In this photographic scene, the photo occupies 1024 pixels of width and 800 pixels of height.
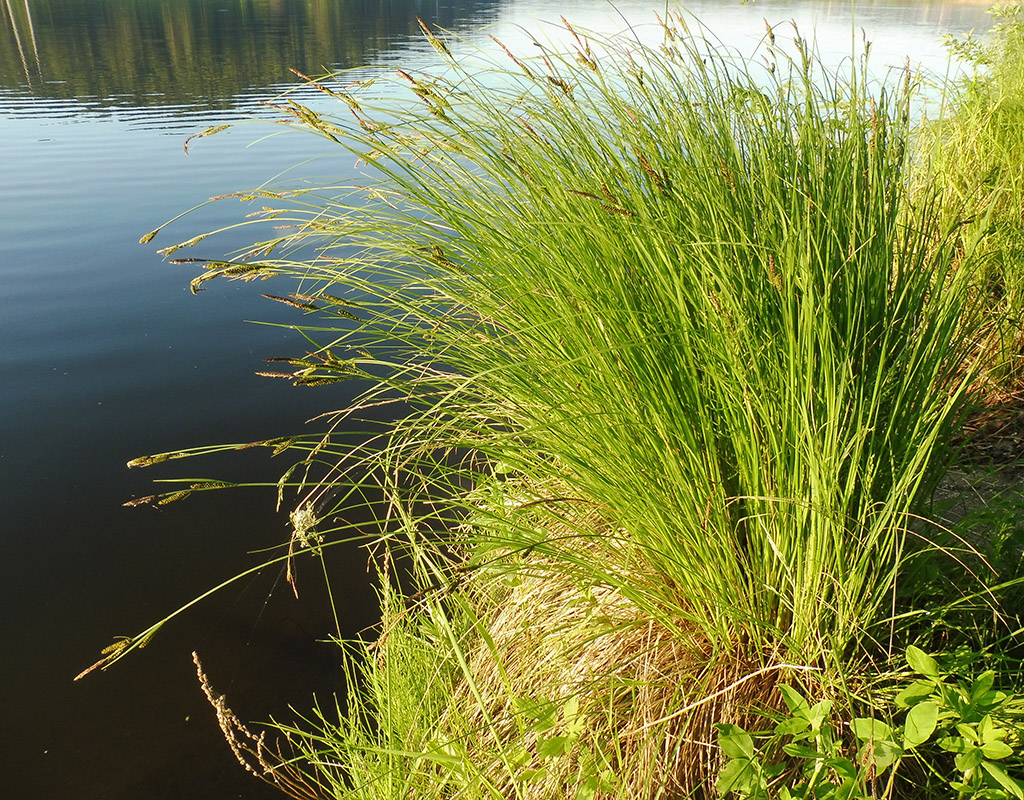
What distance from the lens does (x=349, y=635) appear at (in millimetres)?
2947

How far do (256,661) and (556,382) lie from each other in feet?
6.51

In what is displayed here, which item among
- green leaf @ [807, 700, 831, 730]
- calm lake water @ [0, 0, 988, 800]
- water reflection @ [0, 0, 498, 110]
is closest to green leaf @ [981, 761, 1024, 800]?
green leaf @ [807, 700, 831, 730]

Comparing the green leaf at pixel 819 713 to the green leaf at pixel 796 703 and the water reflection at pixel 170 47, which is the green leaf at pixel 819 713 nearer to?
the green leaf at pixel 796 703

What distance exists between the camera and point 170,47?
19.7 metres

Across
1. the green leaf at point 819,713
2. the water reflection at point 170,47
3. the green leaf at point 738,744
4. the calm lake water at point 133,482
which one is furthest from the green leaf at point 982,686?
the water reflection at point 170,47

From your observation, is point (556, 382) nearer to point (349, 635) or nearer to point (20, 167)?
point (349, 635)

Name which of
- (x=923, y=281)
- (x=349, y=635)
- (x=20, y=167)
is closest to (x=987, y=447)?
(x=923, y=281)

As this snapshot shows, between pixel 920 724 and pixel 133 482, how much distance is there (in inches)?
145

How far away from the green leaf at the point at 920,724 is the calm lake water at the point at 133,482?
1.79m

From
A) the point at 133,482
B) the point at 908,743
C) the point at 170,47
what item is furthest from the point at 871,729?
the point at 170,47

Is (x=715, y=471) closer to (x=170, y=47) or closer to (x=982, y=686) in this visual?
(x=982, y=686)

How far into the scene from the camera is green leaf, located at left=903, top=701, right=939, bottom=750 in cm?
107

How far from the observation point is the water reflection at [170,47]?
14562mm

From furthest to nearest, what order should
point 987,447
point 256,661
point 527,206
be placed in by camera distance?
point 256,661 < point 987,447 < point 527,206
